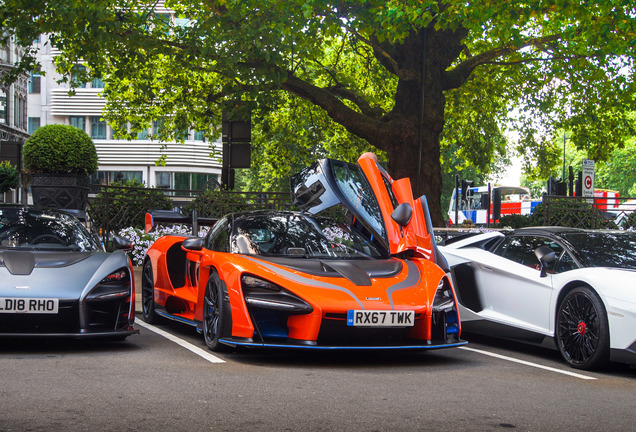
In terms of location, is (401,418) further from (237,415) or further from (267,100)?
(267,100)

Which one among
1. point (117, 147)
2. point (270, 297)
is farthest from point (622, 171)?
point (270, 297)

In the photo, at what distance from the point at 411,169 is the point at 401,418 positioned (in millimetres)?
13087

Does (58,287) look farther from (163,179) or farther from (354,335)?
(163,179)

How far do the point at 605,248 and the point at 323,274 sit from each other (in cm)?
275

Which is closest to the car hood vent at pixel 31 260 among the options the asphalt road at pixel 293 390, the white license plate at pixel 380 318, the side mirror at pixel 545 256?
the asphalt road at pixel 293 390

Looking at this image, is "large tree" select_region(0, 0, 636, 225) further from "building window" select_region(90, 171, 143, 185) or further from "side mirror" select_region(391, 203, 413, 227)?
"building window" select_region(90, 171, 143, 185)

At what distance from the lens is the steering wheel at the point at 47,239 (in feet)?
26.0

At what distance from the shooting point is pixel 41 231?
8.06 metres

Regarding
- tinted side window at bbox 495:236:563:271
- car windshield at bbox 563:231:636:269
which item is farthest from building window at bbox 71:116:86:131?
car windshield at bbox 563:231:636:269

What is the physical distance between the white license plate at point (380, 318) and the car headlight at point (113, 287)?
2.07 m

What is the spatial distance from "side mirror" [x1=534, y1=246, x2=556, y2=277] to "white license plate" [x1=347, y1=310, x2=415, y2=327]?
1625 millimetres

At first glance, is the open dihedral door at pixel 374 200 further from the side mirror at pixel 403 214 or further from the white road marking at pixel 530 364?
the white road marking at pixel 530 364

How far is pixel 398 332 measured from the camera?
6.86 m

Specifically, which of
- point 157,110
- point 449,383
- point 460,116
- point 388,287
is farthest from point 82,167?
point 460,116
